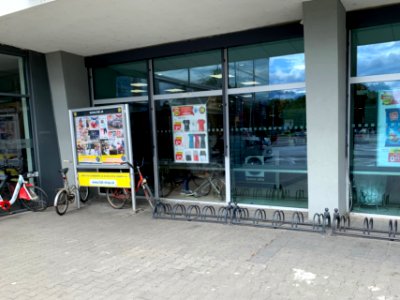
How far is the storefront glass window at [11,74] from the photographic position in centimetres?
645

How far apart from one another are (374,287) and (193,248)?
2.08m

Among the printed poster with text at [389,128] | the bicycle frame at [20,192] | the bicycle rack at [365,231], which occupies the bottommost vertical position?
the bicycle rack at [365,231]

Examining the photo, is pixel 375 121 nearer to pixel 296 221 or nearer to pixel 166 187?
pixel 296 221

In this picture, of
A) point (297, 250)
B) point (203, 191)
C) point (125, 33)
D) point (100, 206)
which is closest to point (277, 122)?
point (203, 191)

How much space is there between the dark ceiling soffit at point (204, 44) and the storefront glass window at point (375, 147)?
55.8 inches

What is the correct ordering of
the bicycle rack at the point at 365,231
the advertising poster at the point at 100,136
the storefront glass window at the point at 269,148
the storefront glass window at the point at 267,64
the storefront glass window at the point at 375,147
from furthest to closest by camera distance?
the advertising poster at the point at 100,136 < the storefront glass window at the point at 269,148 < the storefront glass window at the point at 267,64 < the storefront glass window at the point at 375,147 < the bicycle rack at the point at 365,231

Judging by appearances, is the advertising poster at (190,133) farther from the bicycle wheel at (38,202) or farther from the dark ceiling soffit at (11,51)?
the dark ceiling soffit at (11,51)

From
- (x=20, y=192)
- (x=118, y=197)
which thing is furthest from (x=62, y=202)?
(x=118, y=197)

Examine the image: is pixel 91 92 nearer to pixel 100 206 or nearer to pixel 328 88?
pixel 100 206

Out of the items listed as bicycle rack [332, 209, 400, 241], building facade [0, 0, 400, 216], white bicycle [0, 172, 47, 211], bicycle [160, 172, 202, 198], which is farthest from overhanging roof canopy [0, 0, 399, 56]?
bicycle rack [332, 209, 400, 241]

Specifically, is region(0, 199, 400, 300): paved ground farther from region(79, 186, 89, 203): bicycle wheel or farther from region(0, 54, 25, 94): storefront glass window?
region(0, 54, 25, 94): storefront glass window

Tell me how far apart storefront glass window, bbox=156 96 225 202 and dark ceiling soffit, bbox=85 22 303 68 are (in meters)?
0.93

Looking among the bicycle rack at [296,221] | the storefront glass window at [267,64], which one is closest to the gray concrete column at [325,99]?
the bicycle rack at [296,221]

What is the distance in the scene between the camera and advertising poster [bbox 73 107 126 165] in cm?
639
